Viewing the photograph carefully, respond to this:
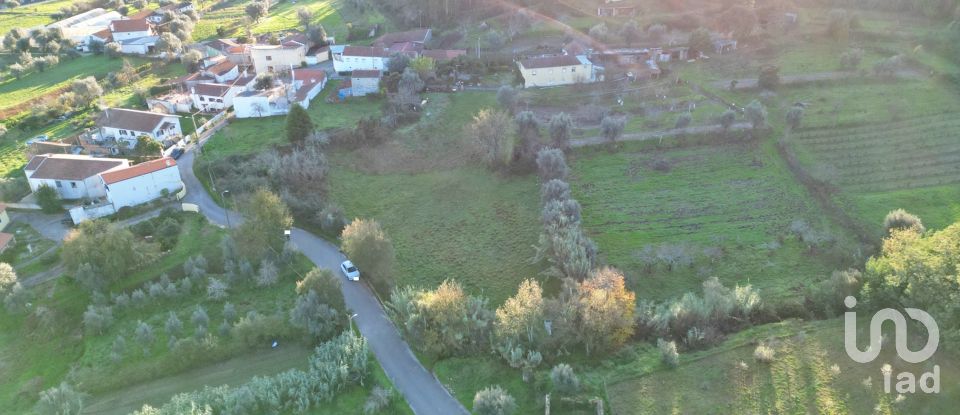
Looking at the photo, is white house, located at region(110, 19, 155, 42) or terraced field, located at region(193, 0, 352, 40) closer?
white house, located at region(110, 19, 155, 42)

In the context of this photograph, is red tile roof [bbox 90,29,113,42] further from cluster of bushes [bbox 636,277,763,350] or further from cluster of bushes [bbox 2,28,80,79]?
cluster of bushes [bbox 636,277,763,350]

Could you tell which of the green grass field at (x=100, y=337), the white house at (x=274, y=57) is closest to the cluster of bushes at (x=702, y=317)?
the green grass field at (x=100, y=337)

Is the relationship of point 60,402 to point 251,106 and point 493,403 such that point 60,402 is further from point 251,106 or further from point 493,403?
point 251,106

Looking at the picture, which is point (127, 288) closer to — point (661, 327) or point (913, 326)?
point (661, 327)

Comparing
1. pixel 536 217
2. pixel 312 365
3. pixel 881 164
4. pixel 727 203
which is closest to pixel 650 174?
pixel 727 203

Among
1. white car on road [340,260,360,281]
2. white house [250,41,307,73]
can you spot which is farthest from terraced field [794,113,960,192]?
white house [250,41,307,73]
